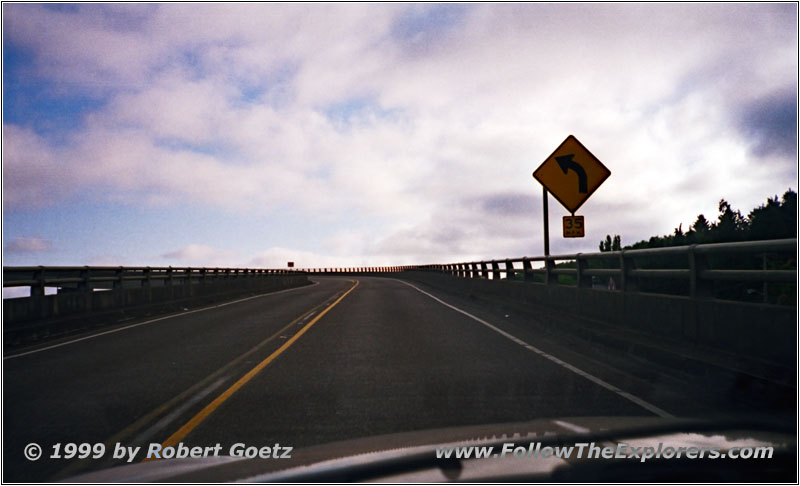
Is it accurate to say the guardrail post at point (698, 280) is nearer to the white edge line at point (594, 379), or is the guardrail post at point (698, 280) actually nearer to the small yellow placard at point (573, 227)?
the white edge line at point (594, 379)

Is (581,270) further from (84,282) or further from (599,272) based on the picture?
(84,282)

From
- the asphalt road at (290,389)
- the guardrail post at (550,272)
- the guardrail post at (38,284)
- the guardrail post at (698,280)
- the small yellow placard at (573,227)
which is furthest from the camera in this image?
the small yellow placard at (573,227)

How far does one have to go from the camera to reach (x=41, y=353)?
38.8ft

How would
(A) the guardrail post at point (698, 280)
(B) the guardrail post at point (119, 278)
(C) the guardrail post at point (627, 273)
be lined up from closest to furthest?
(A) the guardrail post at point (698, 280) → (C) the guardrail post at point (627, 273) → (B) the guardrail post at point (119, 278)

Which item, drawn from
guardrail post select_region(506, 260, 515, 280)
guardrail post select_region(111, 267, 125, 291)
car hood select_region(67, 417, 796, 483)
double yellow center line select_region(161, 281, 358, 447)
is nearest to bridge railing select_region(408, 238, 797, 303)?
guardrail post select_region(506, 260, 515, 280)

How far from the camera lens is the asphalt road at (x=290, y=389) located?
589cm

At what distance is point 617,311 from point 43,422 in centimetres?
1017

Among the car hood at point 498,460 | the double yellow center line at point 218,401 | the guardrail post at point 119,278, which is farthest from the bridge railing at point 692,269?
the guardrail post at point 119,278

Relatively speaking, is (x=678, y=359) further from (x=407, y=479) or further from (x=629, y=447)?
(x=407, y=479)

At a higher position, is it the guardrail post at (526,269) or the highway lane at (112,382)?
the guardrail post at (526,269)

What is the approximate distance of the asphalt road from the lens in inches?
232

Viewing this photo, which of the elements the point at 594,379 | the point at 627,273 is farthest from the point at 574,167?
the point at 594,379

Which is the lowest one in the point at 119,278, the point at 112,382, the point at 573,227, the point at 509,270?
the point at 112,382

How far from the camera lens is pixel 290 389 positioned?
7.88 metres
